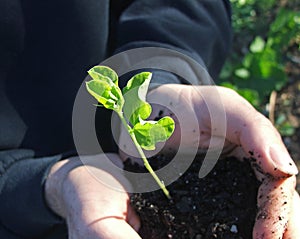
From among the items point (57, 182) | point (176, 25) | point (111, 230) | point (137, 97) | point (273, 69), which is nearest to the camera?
point (137, 97)

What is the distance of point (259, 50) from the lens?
1999mm

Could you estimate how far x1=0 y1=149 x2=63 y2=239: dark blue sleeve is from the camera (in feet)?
3.81

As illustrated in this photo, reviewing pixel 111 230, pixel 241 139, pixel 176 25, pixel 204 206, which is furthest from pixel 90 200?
pixel 176 25

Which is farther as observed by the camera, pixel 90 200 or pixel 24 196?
pixel 24 196

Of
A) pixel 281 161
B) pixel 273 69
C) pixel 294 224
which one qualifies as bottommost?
pixel 273 69

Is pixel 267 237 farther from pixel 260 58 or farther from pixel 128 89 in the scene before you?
pixel 260 58

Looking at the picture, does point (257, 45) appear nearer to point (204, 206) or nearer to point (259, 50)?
point (259, 50)

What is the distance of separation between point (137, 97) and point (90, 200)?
28cm

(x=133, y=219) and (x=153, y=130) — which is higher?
(x=153, y=130)

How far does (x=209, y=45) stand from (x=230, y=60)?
0.74 m

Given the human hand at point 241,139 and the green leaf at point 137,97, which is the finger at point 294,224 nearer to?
the human hand at point 241,139

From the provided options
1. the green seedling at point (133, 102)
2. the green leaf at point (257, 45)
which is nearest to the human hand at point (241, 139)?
the green seedling at point (133, 102)

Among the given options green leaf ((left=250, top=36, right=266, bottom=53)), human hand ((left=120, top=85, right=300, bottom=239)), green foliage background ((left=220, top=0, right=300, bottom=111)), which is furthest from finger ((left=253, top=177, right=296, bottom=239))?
green leaf ((left=250, top=36, right=266, bottom=53))

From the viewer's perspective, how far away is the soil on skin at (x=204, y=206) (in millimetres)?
962
